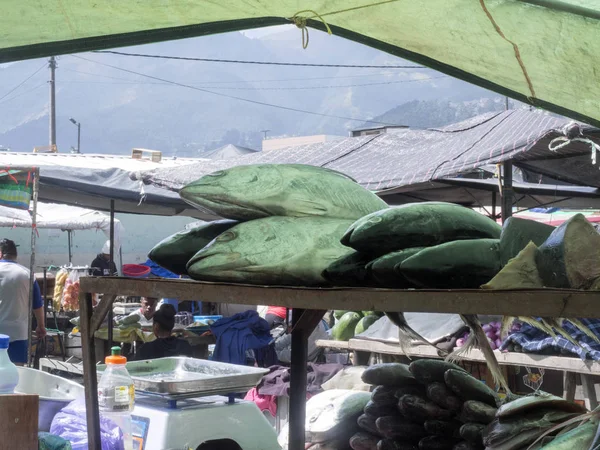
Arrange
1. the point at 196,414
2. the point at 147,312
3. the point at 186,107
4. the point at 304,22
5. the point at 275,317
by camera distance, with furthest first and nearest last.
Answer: the point at 186,107 < the point at 147,312 < the point at 275,317 < the point at 196,414 < the point at 304,22

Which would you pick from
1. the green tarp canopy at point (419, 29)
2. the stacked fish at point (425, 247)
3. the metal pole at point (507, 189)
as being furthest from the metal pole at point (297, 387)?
the metal pole at point (507, 189)

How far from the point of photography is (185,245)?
2.21m

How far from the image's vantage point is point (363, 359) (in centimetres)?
664

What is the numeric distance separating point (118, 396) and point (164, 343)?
4047mm

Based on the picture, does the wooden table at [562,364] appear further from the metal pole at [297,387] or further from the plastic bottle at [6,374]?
the plastic bottle at [6,374]

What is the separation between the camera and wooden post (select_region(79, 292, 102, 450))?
239 centimetres

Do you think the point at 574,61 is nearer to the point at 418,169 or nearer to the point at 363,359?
the point at 418,169

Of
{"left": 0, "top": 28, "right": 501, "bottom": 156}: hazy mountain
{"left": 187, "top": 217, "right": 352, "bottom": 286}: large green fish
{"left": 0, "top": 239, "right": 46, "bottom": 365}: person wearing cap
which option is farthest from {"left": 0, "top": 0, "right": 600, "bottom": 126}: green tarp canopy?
{"left": 0, "top": 28, "right": 501, "bottom": 156}: hazy mountain

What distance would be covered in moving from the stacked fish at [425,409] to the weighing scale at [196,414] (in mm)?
780

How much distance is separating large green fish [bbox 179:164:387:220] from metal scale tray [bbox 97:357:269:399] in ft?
3.82

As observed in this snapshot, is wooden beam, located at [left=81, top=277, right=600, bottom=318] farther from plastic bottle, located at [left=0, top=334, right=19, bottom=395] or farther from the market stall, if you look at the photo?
plastic bottle, located at [left=0, top=334, right=19, bottom=395]

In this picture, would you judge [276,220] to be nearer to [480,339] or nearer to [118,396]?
[480,339]

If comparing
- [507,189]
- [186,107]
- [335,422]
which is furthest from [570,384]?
[186,107]

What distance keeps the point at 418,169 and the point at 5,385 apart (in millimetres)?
4177
